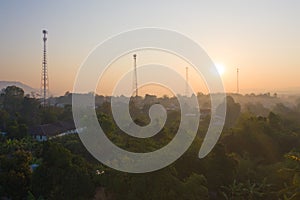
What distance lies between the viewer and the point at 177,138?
11000 mm

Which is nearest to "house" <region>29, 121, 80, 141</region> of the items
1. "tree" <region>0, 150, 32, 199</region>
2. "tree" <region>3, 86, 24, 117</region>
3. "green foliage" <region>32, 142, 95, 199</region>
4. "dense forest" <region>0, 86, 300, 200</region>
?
"dense forest" <region>0, 86, 300, 200</region>

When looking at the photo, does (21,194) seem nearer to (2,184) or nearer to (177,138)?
(2,184)

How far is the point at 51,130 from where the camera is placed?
2622 cm

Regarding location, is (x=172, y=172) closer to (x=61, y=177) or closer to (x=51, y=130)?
(x=61, y=177)

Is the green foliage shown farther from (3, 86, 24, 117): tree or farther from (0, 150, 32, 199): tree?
(3, 86, 24, 117): tree

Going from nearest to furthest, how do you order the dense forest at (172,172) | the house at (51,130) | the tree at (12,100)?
the dense forest at (172,172) < the house at (51,130) < the tree at (12,100)

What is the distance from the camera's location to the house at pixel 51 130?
24625 mm

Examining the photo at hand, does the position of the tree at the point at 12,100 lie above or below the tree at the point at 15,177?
above

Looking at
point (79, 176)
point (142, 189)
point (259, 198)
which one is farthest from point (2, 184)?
point (259, 198)

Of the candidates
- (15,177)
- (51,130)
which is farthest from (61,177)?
(51,130)

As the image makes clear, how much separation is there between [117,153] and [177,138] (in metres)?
2.32

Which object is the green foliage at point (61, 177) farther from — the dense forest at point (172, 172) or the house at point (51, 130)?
the house at point (51, 130)

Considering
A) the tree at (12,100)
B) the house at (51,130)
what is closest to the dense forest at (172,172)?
the house at (51,130)

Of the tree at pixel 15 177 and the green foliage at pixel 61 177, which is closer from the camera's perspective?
the green foliage at pixel 61 177
